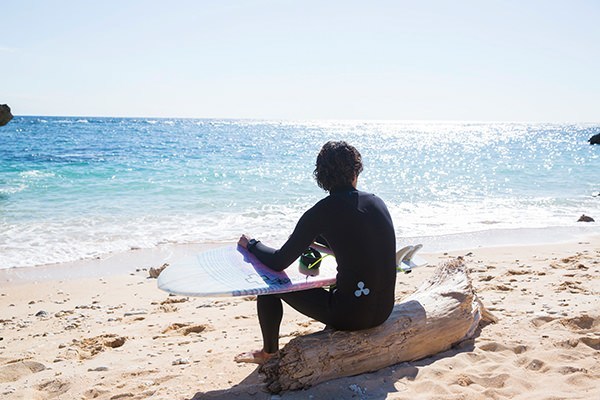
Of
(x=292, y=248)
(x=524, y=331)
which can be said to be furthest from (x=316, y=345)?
(x=524, y=331)

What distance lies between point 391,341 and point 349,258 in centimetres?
80

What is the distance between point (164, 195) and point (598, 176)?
61.6 ft

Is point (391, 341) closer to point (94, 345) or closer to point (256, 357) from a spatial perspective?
point (256, 357)

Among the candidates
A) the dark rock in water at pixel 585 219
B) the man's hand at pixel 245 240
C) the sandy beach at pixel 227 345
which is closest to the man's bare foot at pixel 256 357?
the sandy beach at pixel 227 345

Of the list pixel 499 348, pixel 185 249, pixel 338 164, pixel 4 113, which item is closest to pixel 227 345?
pixel 338 164

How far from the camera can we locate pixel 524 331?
170 inches

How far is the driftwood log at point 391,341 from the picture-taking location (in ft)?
11.3

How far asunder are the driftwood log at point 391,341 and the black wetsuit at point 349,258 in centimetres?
14

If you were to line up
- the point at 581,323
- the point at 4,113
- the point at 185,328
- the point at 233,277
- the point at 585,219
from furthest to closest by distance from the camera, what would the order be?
the point at 4,113
the point at 585,219
the point at 185,328
the point at 581,323
the point at 233,277

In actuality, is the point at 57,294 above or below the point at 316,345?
below

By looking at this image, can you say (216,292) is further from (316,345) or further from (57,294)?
(57,294)

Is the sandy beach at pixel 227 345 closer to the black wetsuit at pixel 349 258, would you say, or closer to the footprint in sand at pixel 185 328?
the footprint in sand at pixel 185 328

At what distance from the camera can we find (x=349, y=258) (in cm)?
337

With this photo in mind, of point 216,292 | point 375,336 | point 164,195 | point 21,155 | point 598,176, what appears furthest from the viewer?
point 21,155
